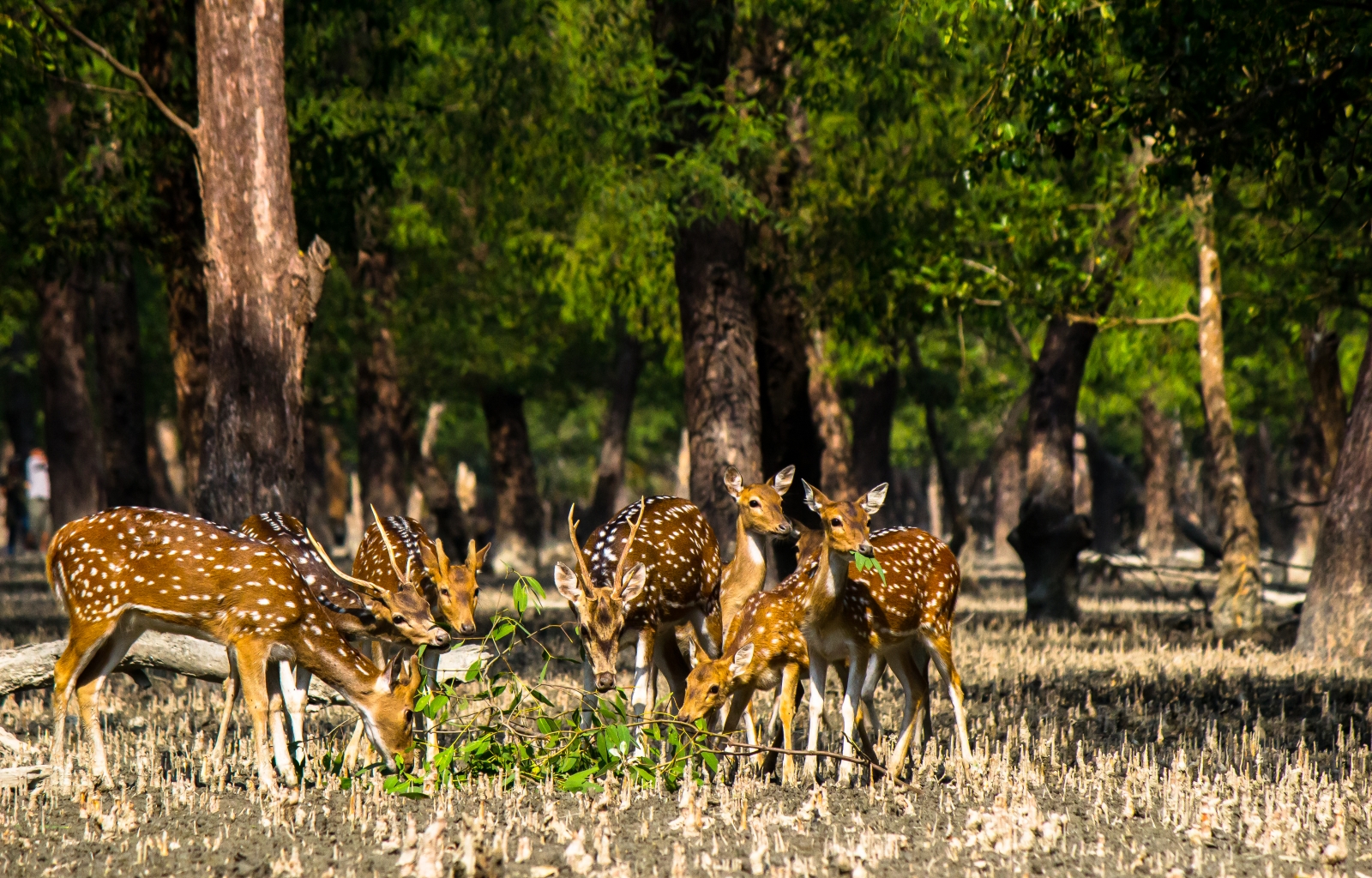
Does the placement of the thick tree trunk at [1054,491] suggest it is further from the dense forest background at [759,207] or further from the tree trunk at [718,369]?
the tree trunk at [718,369]

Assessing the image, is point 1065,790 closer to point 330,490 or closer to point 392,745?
point 392,745

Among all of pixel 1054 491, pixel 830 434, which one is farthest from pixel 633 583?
pixel 830 434

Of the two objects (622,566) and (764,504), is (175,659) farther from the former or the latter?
(764,504)

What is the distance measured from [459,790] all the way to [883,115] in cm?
1341

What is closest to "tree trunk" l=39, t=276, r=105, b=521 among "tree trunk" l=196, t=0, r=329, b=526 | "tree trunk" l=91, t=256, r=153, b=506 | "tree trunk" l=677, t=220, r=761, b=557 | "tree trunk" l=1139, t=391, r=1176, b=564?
"tree trunk" l=91, t=256, r=153, b=506

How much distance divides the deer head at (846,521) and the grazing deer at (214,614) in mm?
2186

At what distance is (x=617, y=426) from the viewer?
1257 inches

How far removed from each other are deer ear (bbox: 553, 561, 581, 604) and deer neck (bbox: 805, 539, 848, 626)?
46.8 inches

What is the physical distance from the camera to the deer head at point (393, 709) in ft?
22.8

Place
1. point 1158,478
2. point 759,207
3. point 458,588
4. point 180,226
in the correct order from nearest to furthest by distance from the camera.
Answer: point 458,588 < point 759,207 < point 180,226 < point 1158,478

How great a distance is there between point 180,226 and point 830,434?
10954mm

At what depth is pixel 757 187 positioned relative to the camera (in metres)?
16.0

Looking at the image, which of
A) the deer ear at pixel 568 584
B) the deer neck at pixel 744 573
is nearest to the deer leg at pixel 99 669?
the deer ear at pixel 568 584

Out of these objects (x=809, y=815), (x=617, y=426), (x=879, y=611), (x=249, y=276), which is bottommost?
(x=809, y=815)
